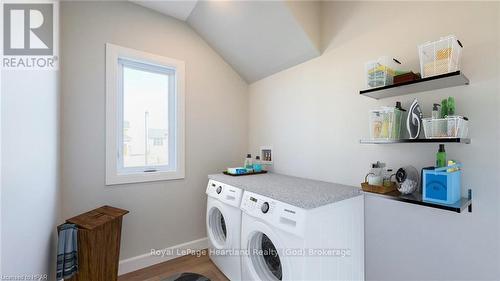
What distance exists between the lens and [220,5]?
1894mm

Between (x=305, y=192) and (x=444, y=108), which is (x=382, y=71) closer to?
(x=444, y=108)

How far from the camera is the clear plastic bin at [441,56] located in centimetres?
100

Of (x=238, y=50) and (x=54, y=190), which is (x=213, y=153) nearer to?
(x=238, y=50)

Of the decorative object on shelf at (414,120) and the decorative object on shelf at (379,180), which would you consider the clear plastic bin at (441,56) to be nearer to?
the decorative object on shelf at (414,120)

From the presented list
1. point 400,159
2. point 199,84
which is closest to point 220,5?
point 199,84

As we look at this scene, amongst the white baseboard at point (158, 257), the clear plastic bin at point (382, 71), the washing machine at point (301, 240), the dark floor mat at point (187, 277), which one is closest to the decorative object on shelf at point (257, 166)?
the washing machine at point (301, 240)

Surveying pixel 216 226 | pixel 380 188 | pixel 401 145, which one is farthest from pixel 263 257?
pixel 401 145

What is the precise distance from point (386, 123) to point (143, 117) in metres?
2.07

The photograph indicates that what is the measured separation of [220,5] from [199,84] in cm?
80

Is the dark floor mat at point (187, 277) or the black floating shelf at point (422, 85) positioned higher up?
the black floating shelf at point (422, 85)

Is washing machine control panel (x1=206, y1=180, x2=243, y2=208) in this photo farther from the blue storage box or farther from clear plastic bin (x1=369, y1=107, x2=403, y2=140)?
the blue storage box

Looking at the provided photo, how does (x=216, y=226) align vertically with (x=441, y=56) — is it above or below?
below

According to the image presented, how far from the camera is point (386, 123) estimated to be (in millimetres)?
1243

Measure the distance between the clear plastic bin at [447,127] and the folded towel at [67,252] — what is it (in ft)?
7.08
